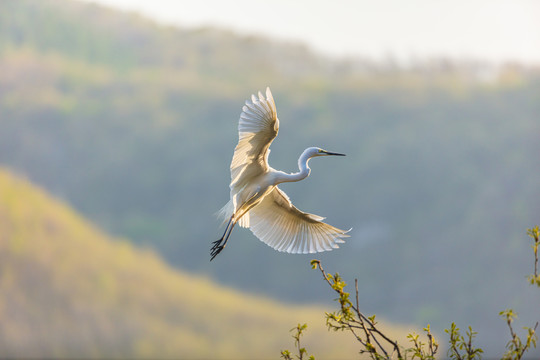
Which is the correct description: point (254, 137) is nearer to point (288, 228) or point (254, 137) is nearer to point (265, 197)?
point (265, 197)

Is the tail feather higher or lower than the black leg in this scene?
higher

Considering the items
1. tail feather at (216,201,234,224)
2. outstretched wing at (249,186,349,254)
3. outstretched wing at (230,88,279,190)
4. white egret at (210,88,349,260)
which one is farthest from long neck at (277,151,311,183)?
tail feather at (216,201,234,224)

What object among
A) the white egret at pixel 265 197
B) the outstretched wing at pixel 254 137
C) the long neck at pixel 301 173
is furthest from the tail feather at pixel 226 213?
the long neck at pixel 301 173

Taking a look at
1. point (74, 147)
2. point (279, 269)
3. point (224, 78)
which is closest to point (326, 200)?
point (279, 269)

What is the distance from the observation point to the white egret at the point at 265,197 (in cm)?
457

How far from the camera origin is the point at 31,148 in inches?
1129

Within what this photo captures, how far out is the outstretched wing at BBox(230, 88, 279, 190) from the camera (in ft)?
14.7

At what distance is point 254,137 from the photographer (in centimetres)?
472

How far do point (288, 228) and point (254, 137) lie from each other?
1057mm

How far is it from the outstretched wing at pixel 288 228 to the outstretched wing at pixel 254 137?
400 millimetres

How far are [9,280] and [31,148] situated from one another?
5.96m

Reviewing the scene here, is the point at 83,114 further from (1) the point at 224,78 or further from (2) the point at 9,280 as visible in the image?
(2) the point at 9,280

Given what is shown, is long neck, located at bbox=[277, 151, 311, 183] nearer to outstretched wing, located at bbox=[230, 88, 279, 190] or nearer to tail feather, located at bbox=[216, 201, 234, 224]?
outstretched wing, located at bbox=[230, 88, 279, 190]

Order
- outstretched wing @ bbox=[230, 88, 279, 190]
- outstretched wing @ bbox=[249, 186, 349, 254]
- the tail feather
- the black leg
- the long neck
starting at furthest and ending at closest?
1. outstretched wing @ bbox=[249, 186, 349, 254]
2. the tail feather
3. the black leg
4. the long neck
5. outstretched wing @ bbox=[230, 88, 279, 190]
